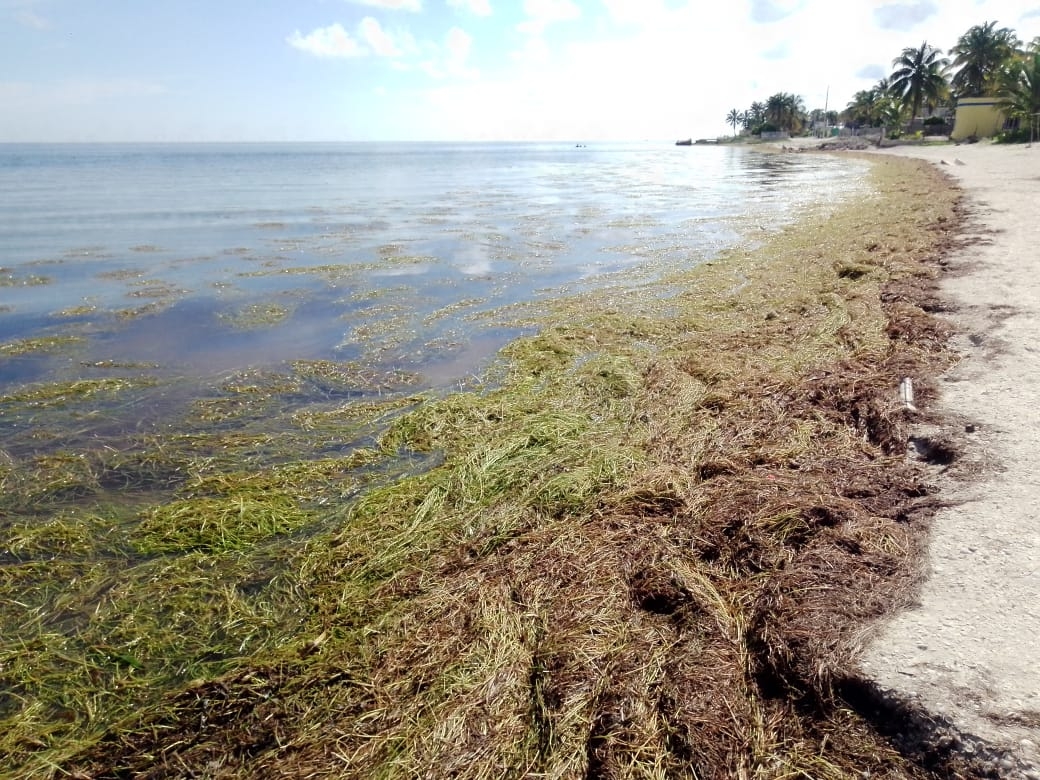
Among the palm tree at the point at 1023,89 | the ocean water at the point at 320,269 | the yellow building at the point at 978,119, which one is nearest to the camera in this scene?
the ocean water at the point at 320,269

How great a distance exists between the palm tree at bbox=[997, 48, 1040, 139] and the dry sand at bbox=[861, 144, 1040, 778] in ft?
171

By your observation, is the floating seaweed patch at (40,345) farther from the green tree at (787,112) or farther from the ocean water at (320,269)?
the green tree at (787,112)

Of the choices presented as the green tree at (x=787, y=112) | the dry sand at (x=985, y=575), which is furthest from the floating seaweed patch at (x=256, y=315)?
the green tree at (x=787, y=112)

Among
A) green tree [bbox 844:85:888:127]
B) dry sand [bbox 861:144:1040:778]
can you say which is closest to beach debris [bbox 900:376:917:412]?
dry sand [bbox 861:144:1040:778]

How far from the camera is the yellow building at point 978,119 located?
5478cm

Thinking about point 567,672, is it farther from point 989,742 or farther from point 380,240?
point 380,240

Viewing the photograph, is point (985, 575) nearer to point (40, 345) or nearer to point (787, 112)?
point (40, 345)

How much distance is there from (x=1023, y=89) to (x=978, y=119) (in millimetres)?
12425

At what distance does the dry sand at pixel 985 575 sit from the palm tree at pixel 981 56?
7201 cm

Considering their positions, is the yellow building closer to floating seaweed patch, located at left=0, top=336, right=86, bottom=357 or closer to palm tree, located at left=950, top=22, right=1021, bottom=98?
palm tree, located at left=950, top=22, right=1021, bottom=98

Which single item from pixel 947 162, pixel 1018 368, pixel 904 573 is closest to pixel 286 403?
pixel 904 573

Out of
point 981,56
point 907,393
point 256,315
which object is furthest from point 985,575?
point 981,56

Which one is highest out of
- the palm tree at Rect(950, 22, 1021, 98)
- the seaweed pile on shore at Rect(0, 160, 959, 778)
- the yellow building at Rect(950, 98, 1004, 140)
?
the palm tree at Rect(950, 22, 1021, 98)

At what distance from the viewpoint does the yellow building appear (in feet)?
180
